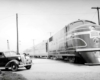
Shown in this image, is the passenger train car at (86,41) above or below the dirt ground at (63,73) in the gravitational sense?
above

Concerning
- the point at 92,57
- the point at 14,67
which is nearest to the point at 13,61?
the point at 14,67

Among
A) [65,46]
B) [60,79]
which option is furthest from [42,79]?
[65,46]

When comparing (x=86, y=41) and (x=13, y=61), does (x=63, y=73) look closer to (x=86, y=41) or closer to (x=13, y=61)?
(x=13, y=61)

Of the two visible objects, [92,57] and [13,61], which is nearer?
[13,61]

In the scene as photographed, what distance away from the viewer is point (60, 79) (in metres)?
7.88

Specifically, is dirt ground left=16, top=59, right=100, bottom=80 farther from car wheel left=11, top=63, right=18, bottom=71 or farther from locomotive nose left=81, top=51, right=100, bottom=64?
locomotive nose left=81, top=51, right=100, bottom=64

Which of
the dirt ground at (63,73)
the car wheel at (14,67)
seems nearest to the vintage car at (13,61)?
the car wheel at (14,67)

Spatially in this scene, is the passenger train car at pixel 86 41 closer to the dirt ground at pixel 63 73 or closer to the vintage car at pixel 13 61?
the dirt ground at pixel 63 73

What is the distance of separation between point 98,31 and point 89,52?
2.06 metres

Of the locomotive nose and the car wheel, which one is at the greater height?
the locomotive nose

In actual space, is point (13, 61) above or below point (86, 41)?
below

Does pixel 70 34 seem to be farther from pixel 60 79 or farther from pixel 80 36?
pixel 60 79

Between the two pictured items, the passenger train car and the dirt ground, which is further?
the passenger train car

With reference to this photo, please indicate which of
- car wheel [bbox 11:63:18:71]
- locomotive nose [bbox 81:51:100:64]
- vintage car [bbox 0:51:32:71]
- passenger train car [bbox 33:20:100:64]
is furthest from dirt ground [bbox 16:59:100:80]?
passenger train car [bbox 33:20:100:64]
